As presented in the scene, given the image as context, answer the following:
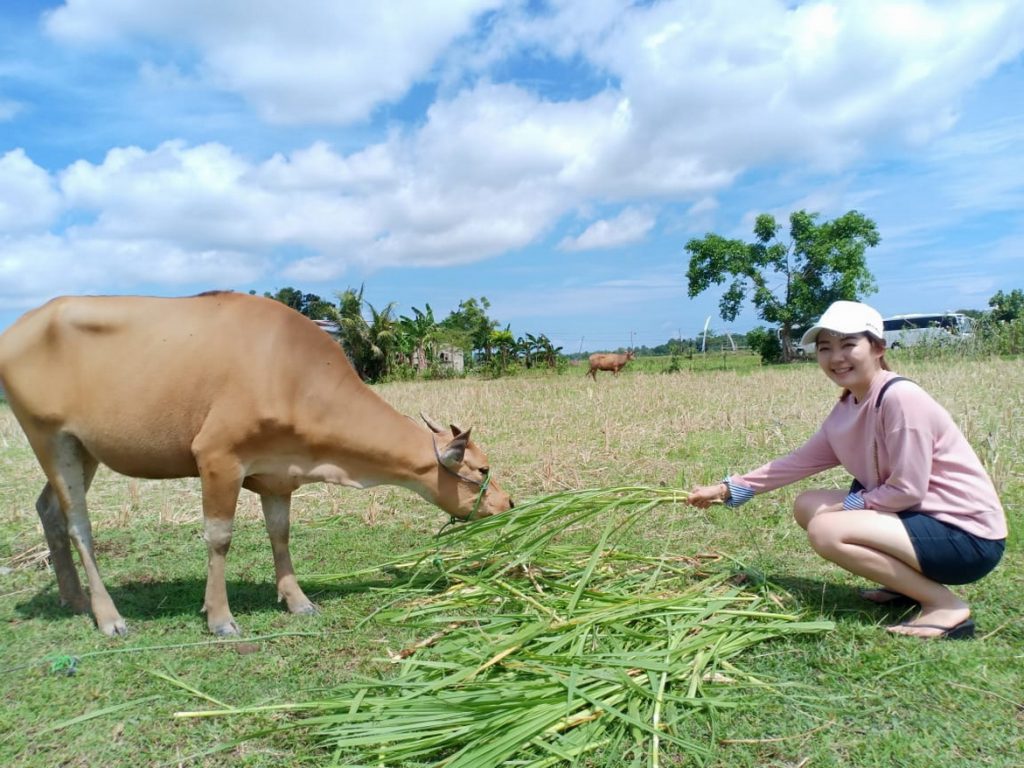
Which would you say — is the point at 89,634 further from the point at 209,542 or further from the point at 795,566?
the point at 795,566

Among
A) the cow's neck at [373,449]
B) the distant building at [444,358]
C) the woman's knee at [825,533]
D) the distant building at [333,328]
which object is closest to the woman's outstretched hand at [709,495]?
the woman's knee at [825,533]

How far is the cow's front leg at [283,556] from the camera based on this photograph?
4.05m

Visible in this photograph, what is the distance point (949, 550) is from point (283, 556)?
336cm

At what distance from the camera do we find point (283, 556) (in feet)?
13.6

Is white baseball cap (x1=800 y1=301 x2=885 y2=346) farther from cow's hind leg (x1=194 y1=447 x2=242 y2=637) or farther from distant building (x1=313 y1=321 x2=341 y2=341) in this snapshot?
distant building (x1=313 y1=321 x2=341 y2=341)

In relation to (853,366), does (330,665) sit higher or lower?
lower

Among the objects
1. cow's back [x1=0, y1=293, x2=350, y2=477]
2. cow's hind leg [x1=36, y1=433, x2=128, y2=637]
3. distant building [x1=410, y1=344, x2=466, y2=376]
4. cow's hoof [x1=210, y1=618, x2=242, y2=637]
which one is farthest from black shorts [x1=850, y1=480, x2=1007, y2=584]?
distant building [x1=410, y1=344, x2=466, y2=376]

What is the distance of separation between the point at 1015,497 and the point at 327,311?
2569cm

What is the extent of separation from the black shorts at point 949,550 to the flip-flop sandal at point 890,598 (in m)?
0.41

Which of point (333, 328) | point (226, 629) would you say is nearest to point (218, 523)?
point (226, 629)

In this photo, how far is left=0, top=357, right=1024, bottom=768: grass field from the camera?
2.55 meters

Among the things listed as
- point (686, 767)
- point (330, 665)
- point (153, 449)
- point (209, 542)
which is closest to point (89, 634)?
point (209, 542)

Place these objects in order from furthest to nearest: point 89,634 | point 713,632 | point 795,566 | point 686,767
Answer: point 795,566 → point 89,634 → point 713,632 → point 686,767

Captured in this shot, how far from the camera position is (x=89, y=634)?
3768mm
